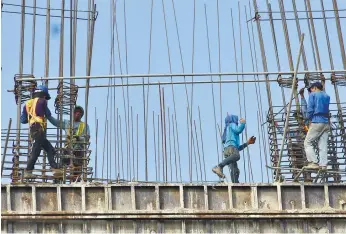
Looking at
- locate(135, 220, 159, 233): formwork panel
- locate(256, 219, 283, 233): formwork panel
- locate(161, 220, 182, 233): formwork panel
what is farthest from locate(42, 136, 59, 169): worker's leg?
locate(256, 219, 283, 233): formwork panel

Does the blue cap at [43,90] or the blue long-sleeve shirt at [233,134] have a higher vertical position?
the blue cap at [43,90]

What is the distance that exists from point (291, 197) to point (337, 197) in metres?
1.13

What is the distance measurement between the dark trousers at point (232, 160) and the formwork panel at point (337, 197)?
2.77m

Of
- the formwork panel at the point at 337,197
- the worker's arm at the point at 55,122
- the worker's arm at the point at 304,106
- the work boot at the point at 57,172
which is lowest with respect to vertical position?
the formwork panel at the point at 337,197

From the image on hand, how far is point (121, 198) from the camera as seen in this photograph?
25.1 meters

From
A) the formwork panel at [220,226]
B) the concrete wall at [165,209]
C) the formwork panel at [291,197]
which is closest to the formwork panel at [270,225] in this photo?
the concrete wall at [165,209]

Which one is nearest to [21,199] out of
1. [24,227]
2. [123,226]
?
[24,227]

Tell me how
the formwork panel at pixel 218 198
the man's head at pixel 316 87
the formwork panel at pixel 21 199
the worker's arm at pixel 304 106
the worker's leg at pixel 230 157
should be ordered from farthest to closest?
the worker's arm at pixel 304 106
the worker's leg at pixel 230 157
the man's head at pixel 316 87
the formwork panel at pixel 218 198
the formwork panel at pixel 21 199

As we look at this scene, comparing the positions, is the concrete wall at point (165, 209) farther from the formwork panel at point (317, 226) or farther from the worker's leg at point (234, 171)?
the worker's leg at point (234, 171)

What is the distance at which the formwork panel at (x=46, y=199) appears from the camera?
25.0m

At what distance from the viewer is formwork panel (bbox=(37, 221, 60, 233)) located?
24.8 m

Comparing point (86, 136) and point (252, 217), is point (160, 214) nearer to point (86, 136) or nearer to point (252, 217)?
point (252, 217)

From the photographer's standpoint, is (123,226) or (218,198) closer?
(123,226)

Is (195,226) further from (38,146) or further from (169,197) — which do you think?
(38,146)
